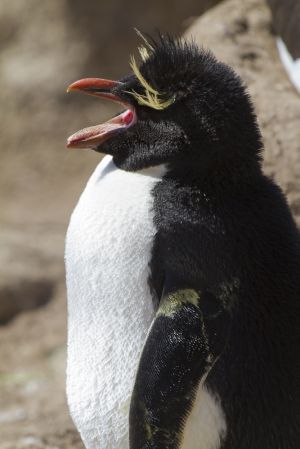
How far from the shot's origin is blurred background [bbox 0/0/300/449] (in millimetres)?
3346

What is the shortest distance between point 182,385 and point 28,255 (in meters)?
3.45

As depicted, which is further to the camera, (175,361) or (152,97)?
(152,97)

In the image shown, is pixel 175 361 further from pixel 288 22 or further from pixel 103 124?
pixel 288 22

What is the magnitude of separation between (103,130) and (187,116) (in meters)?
0.23

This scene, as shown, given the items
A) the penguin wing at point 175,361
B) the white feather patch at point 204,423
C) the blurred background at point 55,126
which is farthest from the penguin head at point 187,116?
the blurred background at point 55,126

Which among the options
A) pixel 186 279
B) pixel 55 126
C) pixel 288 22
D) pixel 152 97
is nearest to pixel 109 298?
pixel 186 279

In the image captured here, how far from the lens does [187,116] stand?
2105 millimetres

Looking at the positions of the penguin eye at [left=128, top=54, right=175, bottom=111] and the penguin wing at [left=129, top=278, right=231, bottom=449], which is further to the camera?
the penguin eye at [left=128, top=54, right=175, bottom=111]

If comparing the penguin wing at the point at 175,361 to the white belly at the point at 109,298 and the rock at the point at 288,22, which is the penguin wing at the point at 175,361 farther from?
the rock at the point at 288,22

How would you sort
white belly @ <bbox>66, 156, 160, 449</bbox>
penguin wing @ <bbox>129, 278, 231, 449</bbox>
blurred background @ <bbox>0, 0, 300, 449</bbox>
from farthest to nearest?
1. blurred background @ <bbox>0, 0, 300, 449</bbox>
2. white belly @ <bbox>66, 156, 160, 449</bbox>
3. penguin wing @ <bbox>129, 278, 231, 449</bbox>

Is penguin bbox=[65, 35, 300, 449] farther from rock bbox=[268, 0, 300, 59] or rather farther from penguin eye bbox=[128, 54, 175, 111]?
rock bbox=[268, 0, 300, 59]

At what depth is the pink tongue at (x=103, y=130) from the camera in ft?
7.29

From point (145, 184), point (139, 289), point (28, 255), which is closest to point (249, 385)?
point (139, 289)

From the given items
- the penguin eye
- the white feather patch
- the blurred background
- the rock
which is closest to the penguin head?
the penguin eye
